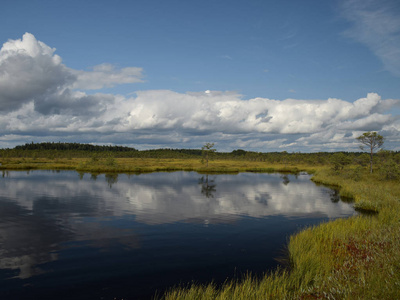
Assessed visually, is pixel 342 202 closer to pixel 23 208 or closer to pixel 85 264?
pixel 85 264

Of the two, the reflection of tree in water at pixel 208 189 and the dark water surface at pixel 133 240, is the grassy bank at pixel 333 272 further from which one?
the reflection of tree in water at pixel 208 189

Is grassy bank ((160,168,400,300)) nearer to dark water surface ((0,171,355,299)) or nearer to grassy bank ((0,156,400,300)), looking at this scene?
grassy bank ((0,156,400,300))

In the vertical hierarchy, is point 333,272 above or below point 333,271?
above

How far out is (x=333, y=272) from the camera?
10570mm

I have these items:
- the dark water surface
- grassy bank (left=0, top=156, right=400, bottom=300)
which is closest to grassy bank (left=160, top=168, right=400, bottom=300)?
grassy bank (left=0, top=156, right=400, bottom=300)

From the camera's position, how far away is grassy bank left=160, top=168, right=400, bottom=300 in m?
8.82

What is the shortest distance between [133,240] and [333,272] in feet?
46.5

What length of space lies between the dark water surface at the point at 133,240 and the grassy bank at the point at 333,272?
225 centimetres

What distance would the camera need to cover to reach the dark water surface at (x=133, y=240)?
13.5 metres

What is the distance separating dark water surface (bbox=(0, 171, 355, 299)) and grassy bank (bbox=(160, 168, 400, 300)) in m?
2.25

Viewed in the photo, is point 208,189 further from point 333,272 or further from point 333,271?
point 333,272

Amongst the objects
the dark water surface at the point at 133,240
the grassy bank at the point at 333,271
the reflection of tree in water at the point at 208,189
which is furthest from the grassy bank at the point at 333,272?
the reflection of tree in water at the point at 208,189

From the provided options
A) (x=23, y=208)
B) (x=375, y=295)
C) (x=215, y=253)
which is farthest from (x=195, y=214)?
(x=375, y=295)

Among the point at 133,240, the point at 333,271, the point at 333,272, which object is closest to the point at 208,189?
the point at 133,240
